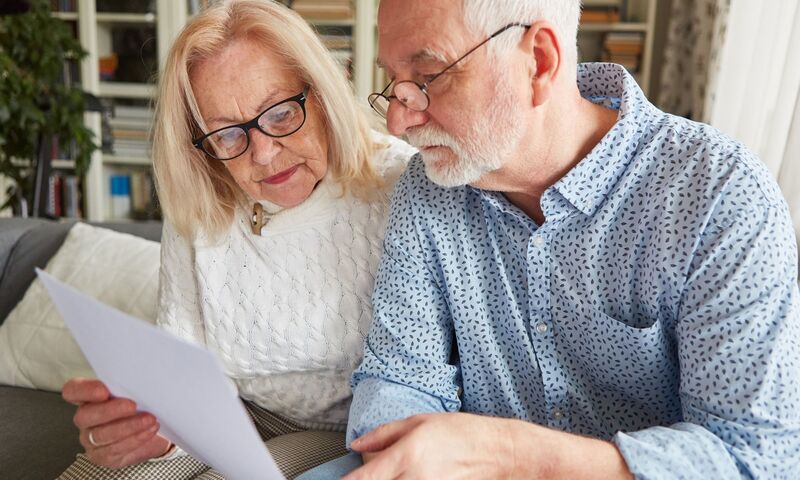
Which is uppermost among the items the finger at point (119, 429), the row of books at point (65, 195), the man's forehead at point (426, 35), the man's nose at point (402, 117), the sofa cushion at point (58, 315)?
the man's forehead at point (426, 35)

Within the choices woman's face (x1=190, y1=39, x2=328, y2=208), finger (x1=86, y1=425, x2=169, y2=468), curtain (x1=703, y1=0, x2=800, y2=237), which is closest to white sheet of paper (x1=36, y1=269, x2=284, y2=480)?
finger (x1=86, y1=425, x2=169, y2=468)

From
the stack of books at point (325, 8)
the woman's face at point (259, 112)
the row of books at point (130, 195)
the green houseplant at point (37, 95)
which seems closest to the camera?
the woman's face at point (259, 112)

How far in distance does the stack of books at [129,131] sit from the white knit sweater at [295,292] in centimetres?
308

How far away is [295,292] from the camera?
4.30ft

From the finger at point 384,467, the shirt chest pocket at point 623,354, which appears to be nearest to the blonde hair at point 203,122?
the shirt chest pocket at point 623,354

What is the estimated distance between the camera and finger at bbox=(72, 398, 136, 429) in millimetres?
1024

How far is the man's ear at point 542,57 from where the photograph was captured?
97 cm

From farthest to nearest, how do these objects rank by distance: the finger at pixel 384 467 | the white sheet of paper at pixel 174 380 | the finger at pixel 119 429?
1. the finger at pixel 119 429
2. the finger at pixel 384 467
3. the white sheet of paper at pixel 174 380

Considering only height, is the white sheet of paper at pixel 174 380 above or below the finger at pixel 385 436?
above

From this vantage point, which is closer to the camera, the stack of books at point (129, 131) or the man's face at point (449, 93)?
the man's face at point (449, 93)

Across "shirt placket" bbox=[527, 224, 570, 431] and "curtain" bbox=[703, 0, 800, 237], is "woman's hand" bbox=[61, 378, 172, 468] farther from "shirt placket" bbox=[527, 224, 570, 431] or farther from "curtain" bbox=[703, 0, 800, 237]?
"curtain" bbox=[703, 0, 800, 237]

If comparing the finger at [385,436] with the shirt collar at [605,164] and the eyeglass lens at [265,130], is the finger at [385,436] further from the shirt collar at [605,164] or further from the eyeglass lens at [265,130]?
the eyeglass lens at [265,130]

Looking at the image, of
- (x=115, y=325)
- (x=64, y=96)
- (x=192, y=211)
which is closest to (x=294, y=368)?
(x=192, y=211)

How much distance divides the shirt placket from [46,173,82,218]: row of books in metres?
3.78
